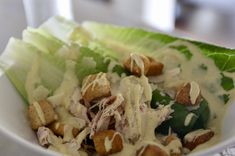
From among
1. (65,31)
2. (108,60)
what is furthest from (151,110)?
(65,31)

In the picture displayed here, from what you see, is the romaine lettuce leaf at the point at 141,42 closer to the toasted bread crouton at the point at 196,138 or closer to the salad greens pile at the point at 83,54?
the salad greens pile at the point at 83,54

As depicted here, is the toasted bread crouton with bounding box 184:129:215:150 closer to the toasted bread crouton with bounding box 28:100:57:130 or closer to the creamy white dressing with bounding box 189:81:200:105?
the creamy white dressing with bounding box 189:81:200:105

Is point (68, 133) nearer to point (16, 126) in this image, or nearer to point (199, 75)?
point (16, 126)

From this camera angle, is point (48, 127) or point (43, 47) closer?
point (48, 127)

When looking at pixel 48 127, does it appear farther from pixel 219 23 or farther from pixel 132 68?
pixel 219 23

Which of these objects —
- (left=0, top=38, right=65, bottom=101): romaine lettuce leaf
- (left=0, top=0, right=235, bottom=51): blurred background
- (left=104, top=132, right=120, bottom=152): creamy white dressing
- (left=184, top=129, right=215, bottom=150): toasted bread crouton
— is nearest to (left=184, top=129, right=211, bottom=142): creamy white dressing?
(left=184, top=129, right=215, bottom=150): toasted bread crouton

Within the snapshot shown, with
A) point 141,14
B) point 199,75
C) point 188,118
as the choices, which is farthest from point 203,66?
point 141,14
